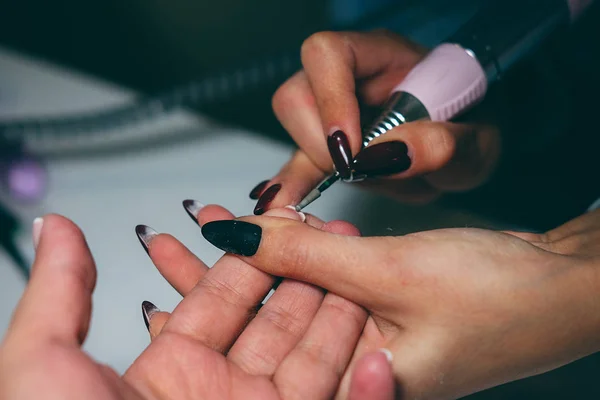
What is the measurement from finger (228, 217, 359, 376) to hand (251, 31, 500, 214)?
5 cm

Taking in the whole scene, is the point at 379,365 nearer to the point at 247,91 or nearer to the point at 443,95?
the point at 443,95

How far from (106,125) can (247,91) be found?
170 mm

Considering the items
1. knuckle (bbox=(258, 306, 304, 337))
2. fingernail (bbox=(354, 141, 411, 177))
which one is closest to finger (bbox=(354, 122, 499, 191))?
fingernail (bbox=(354, 141, 411, 177))

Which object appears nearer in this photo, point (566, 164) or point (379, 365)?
point (379, 365)

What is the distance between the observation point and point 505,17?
44 centimetres

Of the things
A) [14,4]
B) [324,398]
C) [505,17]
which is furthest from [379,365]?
[14,4]

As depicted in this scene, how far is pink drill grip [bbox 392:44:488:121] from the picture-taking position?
0.41 meters

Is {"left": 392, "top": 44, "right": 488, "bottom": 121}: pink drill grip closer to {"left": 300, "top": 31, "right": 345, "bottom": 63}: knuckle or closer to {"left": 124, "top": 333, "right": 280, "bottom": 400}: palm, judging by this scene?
{"left": 300, "top": 31, "right": 345, "bottom": 63}: knuckle

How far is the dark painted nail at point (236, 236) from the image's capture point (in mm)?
344

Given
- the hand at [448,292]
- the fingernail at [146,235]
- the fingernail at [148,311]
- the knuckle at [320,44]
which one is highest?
the knuckle at [320,44]

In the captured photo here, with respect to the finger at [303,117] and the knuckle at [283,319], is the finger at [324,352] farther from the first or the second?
the finger at [303,117]

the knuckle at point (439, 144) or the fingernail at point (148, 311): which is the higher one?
the knuckle at point (439, 144)

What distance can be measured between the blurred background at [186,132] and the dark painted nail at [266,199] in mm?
18

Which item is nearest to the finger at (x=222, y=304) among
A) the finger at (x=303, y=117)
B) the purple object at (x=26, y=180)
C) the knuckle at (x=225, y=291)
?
the knuckle at (x=225, y=291)
